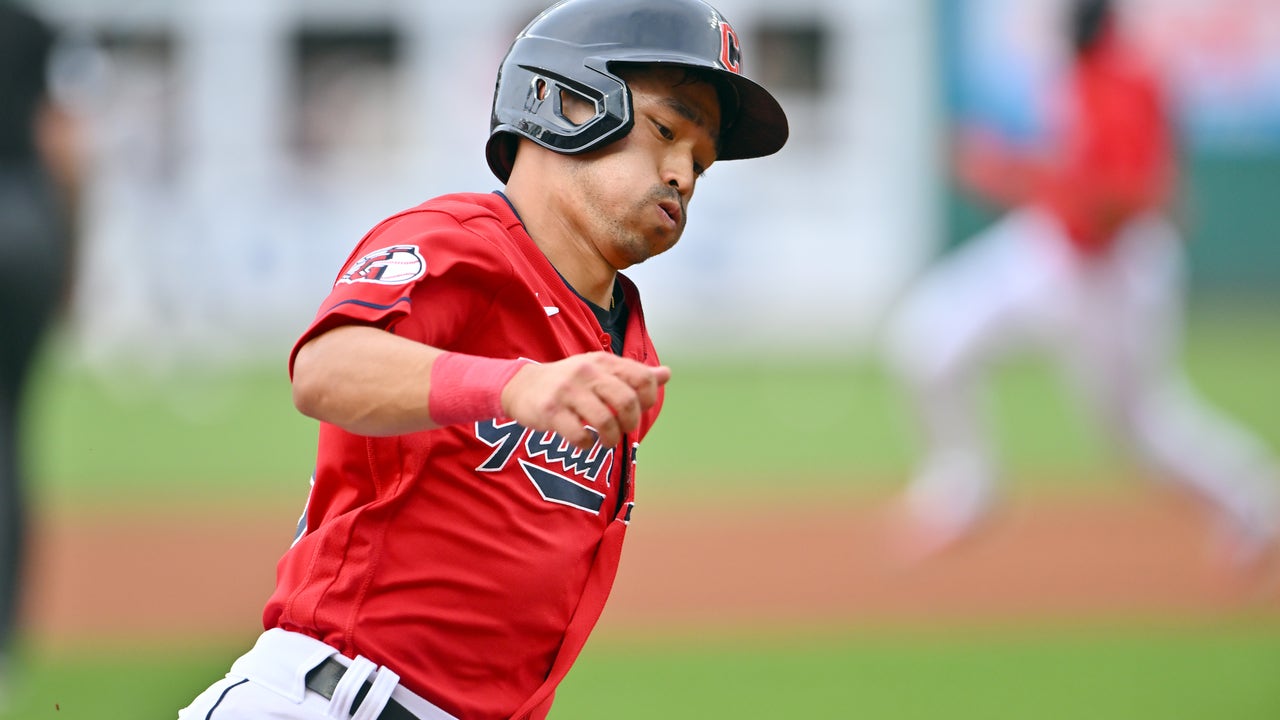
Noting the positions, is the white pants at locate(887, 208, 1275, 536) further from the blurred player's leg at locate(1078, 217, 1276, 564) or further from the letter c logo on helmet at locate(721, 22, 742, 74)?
the letter c logo on helmet at locate(721, 22, 742, 74)

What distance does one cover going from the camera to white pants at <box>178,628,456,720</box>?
7.27 feet

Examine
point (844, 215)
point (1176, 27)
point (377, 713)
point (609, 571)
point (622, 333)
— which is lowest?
point (377, 713)

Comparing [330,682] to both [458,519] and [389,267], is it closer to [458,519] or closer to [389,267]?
[458,519]

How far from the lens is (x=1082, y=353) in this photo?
8.25 metres

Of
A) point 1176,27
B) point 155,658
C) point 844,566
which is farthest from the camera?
point 1176,27

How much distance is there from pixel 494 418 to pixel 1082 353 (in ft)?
22.4

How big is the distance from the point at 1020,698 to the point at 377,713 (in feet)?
13.9

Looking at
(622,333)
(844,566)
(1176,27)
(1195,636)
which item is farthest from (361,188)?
(622,333)

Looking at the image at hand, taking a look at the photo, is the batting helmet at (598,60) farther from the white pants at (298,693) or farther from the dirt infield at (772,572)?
the dirt infield at (772,572)

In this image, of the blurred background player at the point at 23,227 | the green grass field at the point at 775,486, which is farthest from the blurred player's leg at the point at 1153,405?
the blurred background player at the point at 23,227

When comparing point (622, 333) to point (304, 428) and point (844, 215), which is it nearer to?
point (304, 428)

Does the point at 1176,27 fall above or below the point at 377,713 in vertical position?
above

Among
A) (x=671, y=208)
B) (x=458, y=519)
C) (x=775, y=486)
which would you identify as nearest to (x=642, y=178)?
(x=671, y=208)

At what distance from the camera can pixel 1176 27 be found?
22.3 metres
